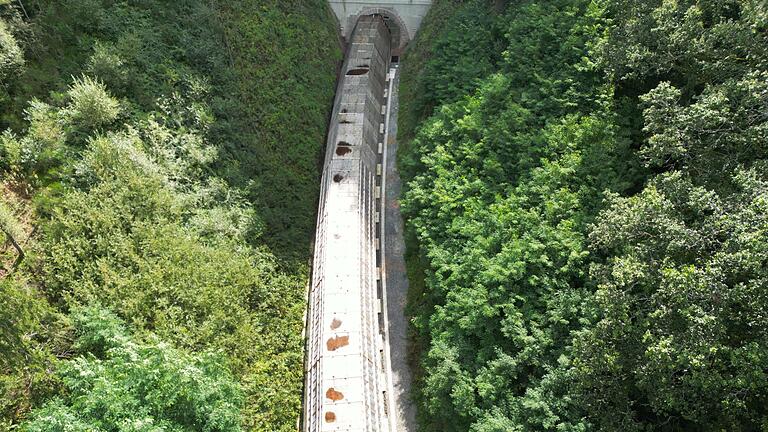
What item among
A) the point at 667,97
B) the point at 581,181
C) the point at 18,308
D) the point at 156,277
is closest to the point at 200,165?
the point at 156,277

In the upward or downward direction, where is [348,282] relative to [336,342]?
upward

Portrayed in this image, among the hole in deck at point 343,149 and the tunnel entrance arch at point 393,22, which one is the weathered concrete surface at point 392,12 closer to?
the tunnel entrance arch at point 393,22

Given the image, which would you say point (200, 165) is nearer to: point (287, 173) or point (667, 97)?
point (287, 173)

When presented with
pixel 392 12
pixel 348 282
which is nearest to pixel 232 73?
pixel 348 282

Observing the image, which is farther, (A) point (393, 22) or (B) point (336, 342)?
(A) point (393, 22)

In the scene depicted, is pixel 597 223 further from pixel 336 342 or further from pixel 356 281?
pixel 336 342

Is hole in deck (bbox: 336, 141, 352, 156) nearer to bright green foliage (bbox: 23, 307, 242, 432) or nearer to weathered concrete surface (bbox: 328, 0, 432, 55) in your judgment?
weathered concrete surface (bbox: 328, 0, 432, 55)

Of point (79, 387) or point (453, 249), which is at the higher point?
point (453, 249)
